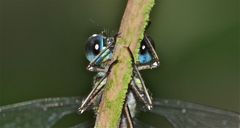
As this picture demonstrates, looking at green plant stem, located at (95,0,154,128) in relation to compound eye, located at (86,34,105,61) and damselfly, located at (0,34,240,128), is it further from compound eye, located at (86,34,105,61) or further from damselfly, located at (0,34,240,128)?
damselfly, located at (0,34,240,128)

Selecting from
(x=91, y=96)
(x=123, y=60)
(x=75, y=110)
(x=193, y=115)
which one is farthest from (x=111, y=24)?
(x=123, y=60)

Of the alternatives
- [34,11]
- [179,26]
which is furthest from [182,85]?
[34,11]

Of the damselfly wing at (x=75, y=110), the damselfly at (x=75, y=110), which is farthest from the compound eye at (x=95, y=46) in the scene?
the damselfly wing at (x=75, y=110)

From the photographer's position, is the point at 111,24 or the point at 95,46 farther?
the point at 111,24

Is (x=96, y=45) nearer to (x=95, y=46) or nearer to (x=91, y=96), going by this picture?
(x=95, y=46)

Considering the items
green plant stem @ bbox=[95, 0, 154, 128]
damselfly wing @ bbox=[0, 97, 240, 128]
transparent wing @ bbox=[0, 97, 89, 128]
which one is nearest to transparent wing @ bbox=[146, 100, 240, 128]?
damselfly wing @ bbox=[0, 97, 240, 128]

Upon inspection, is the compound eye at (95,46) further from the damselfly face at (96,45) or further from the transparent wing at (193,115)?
the transparent wing at (193,115)

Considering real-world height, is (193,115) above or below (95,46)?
below
